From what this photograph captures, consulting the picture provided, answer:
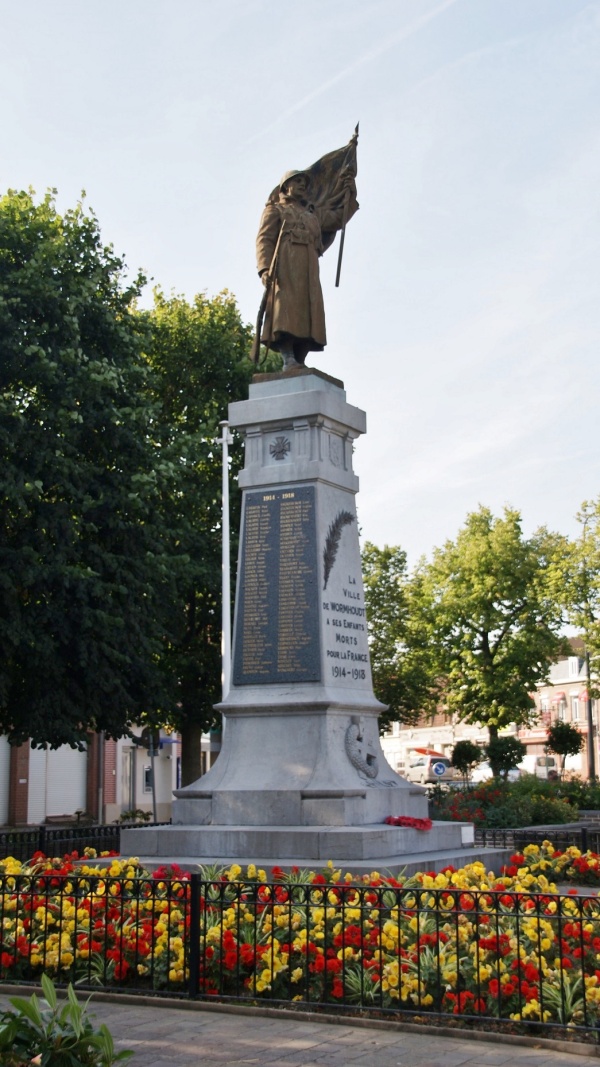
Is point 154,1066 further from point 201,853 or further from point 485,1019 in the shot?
point 201,853

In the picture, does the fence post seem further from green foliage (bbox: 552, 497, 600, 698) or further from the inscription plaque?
green foliage (bbox: 552, 497, 600, 698)

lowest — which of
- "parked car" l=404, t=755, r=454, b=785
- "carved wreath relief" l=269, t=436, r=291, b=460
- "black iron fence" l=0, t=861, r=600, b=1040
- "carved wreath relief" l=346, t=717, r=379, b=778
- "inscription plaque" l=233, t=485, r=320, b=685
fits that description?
"parked car" l=404, t=755, r=454, b=785

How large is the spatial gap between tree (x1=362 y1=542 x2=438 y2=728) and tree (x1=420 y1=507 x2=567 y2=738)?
0.71m

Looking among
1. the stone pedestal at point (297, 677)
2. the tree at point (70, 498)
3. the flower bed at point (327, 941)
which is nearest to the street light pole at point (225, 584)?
the tree at point (70, 498)

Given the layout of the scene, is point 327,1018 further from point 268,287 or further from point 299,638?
point 268,287

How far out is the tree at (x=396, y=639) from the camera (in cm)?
4422

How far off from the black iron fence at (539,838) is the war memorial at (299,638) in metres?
2.77

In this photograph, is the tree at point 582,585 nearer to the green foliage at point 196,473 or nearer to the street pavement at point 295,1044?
the green foliage at point 196,473

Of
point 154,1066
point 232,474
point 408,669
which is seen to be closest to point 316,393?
point 154,1066

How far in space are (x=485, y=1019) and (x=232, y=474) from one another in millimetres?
23857

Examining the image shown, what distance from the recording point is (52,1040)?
4879mm

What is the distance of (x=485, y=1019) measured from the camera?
743cm

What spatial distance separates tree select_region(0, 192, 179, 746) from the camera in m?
21.1

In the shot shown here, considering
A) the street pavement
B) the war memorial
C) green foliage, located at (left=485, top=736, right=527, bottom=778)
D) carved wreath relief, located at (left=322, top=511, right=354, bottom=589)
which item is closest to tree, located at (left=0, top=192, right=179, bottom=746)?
the war memorial
